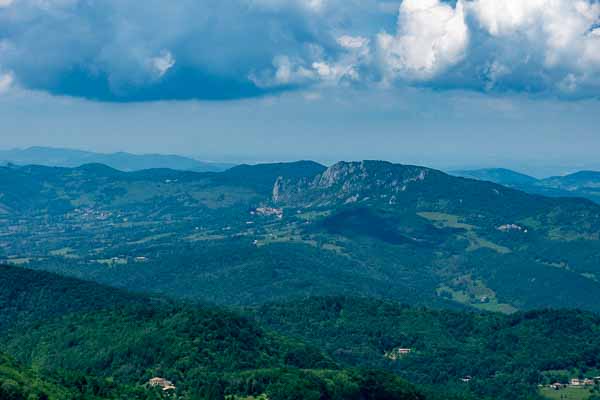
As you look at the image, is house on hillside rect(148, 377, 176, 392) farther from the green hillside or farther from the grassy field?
the grassy field

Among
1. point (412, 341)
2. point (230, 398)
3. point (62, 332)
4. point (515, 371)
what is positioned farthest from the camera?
point (412, 341)

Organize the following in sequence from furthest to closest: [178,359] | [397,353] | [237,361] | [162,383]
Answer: [397,353] → [237,361] → [178,359] → [162,383]

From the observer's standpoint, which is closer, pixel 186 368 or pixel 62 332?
pixel 186 368

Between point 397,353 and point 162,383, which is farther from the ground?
point 162,383

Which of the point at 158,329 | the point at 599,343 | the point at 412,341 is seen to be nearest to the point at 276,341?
the point at 158,329

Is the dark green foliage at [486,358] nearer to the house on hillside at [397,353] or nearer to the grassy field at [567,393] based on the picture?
the house on hillside at [397,353]

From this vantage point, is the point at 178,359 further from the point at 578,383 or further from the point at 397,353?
the point at 578,383

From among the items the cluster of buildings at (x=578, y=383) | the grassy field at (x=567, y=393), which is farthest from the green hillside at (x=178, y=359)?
the cluster of buildings at (x=578, y=383)

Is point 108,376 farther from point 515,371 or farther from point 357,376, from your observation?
point 515,371

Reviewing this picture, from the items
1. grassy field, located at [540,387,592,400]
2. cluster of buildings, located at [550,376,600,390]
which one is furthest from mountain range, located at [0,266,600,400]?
cluster of buildings, located at [550,376,600,390]

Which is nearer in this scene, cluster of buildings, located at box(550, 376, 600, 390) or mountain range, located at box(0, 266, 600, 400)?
mountain range, located at box(0, 266, 600, 400)

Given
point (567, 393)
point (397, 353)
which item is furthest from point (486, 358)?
point (567, 393)
